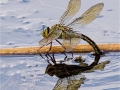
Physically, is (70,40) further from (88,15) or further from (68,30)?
(88,15)

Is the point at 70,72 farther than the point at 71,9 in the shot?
No

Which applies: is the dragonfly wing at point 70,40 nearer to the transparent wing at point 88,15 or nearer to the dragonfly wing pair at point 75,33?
the dragonfly wing pair at point 75,33

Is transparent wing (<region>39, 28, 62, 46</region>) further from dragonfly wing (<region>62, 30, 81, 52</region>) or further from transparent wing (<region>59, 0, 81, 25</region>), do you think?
transparent wing (<region>59, 0, 81, 25</region>)

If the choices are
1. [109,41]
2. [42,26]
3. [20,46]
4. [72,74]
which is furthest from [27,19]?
[72,74]

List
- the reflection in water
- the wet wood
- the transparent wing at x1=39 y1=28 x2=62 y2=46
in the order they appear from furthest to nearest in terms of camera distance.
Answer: the wet wood < the transparent wing at x1=39 y1=28 x2=62 y2=46 < the reflection in water

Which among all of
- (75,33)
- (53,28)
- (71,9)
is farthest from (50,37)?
(71,9)

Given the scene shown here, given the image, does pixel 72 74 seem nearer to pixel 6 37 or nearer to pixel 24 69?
pixel 24 69

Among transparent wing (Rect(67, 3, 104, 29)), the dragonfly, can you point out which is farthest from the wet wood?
transparent wing (Rect(67, 3, 104, 29))
